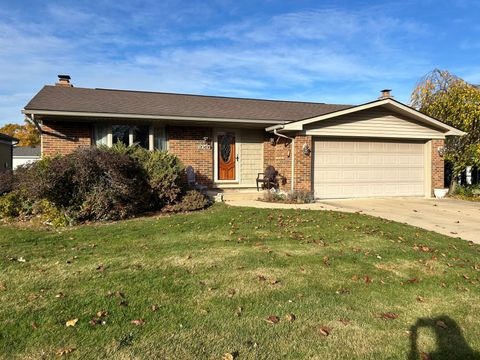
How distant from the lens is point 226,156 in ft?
44.8

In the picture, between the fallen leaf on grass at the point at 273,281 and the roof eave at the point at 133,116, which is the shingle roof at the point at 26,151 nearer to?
the roof eave at the point at 133,116

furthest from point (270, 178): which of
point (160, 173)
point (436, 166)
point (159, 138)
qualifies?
point (436, 166)

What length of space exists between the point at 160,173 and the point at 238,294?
5.85 m

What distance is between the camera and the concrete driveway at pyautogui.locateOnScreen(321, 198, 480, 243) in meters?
8.08

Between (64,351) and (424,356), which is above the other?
(64,351)

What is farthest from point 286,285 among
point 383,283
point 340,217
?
point 340,217

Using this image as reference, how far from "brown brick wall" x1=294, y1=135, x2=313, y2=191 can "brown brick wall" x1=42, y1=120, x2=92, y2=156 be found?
6.64m

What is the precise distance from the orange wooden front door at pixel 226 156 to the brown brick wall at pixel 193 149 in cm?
41

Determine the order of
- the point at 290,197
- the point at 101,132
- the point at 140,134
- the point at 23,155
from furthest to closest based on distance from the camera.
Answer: the point at 23,155 → the point at 140,134 → the point at 101,132 → the point at 290,197

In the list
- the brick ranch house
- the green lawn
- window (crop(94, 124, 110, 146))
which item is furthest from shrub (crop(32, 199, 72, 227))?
window (crop(94, 124, 110, 146))

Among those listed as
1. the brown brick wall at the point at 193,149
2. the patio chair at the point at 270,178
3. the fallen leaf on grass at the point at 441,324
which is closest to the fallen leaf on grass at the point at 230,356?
the fallen leaf on grass at the point at 441,324

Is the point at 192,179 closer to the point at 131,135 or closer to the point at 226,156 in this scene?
the point at 226,156

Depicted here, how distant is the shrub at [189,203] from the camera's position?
9.55 metres

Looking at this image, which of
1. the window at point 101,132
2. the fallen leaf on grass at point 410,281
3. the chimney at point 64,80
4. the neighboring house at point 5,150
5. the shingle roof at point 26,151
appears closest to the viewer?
the fallen leaf on grass at point 410,281
